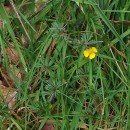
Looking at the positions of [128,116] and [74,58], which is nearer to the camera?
[128,116]

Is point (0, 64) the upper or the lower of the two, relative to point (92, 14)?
lower

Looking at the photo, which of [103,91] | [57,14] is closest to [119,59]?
[103,91]

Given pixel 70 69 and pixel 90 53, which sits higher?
pixel 90 53

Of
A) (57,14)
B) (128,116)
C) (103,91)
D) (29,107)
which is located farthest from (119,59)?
(29,107)

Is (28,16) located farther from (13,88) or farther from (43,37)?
(13,88)

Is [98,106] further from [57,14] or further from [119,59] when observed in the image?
[57,14]

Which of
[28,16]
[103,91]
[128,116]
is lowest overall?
[128,116]
